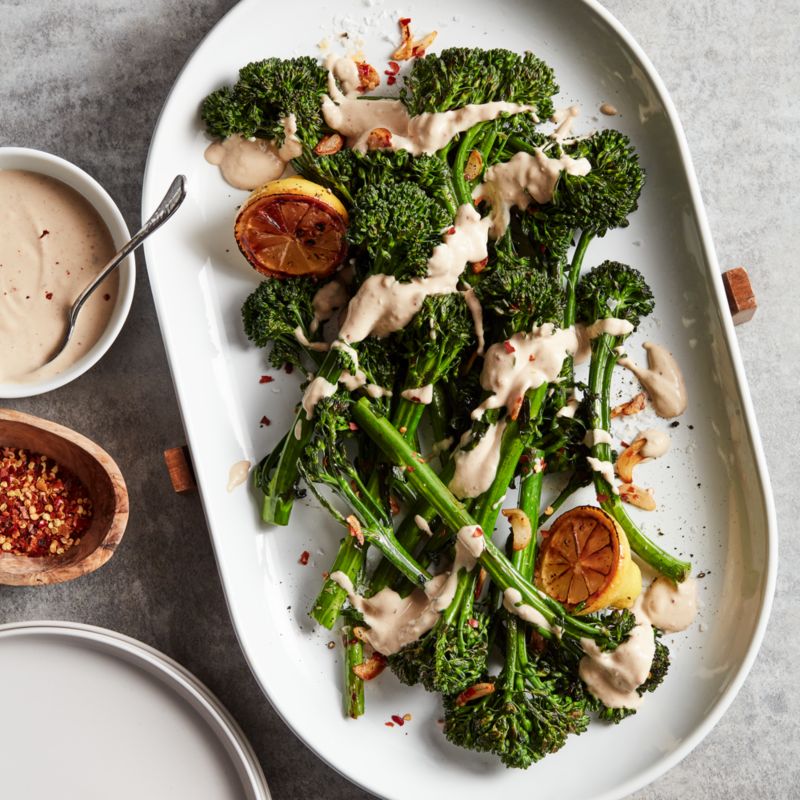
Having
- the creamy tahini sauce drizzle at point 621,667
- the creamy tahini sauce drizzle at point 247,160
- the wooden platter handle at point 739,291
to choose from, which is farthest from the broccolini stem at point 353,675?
the wooden platter handle at point 739,291

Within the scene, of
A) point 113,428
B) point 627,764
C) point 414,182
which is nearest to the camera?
point 414,182

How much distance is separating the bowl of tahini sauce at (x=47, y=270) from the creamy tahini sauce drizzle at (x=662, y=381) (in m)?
1.63

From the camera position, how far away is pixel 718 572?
244 cm

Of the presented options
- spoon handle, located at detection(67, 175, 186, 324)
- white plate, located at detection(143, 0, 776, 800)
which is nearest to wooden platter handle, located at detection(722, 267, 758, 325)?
white plate, located at detection(143, 0, 776, 800)

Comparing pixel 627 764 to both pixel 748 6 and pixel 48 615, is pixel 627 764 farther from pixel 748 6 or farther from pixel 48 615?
pixel 748 6

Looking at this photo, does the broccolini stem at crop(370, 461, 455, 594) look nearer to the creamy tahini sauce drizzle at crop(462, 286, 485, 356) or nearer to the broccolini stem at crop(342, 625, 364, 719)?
the broccolini stem at crop(342, 625, 364, 719)

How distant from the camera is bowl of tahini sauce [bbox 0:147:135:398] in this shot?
7.83 ft

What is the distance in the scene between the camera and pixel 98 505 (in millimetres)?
2479

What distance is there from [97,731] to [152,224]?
1593 millimetres

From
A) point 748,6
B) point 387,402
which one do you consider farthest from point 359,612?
point 748,6

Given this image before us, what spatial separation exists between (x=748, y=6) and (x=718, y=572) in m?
1.84

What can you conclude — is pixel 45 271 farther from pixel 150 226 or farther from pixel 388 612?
pixel 388 612

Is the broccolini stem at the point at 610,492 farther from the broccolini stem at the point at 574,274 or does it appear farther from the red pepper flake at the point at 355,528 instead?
the red pepper flake at the point at 355,528

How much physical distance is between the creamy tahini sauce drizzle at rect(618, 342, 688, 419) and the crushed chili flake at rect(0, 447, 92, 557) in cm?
179
